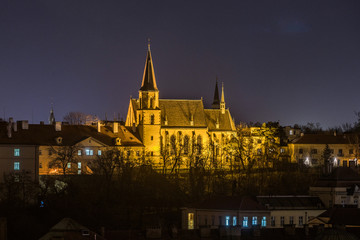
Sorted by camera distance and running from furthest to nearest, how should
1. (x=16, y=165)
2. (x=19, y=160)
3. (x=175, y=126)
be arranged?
(x=175, y=126), (x=19, y=160), (x=16, y=165)

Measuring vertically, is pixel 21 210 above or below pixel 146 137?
below

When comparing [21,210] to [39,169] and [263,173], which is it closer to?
[39,169]

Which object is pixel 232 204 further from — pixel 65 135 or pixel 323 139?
pixel 323 139

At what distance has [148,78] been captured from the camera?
130125 mm

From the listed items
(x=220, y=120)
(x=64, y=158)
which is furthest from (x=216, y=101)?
(x=64, y=158)

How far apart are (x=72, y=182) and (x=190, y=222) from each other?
18.1 metres

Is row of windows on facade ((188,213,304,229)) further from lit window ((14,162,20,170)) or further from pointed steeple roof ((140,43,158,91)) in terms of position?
pointed steeple roof ((140,43,158,91))

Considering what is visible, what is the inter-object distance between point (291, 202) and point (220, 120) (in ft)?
200

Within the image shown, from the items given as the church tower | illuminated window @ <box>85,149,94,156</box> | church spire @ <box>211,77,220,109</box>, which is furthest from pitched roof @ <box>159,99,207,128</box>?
church spire @ <box>211,77,220,109</box>

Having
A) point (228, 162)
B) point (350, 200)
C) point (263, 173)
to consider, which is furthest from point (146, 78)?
point (350, 200)

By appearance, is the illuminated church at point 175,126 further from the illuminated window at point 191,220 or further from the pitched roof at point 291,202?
the illuminated window at point 191,220

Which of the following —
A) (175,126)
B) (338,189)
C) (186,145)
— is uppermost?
(175,126)

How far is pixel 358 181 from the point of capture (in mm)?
87938

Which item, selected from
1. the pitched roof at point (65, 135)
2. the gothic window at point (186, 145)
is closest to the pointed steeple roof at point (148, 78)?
the pitched roof at point (65, 135)
